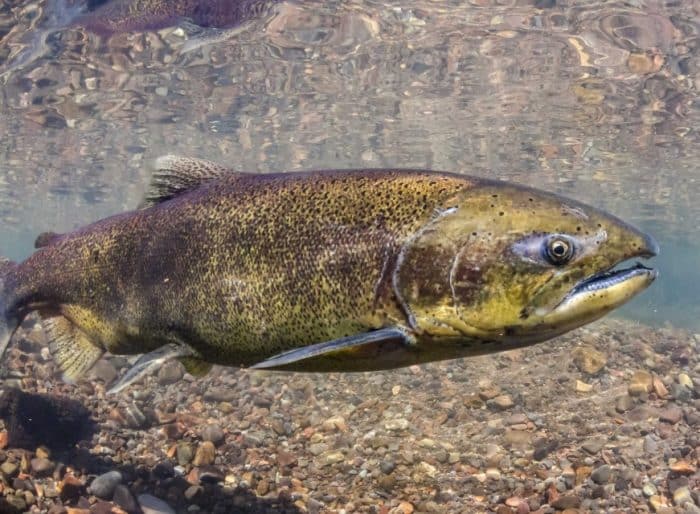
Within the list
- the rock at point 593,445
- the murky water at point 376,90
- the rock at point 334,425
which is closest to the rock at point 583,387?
the rock at point 593,445

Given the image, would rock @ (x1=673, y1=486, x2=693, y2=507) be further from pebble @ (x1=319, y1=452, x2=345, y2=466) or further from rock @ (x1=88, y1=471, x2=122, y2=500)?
rock @ (x1=88, y1=471, x2=122, y2=500)

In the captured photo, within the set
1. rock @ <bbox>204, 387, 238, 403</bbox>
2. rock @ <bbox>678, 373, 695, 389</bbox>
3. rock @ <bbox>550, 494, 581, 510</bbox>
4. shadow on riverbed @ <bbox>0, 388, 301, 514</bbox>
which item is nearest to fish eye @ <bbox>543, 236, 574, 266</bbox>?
rock @ <bbox>550, 494, 581, 510</bbox>

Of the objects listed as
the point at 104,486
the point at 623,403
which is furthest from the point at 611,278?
the point at 623,403

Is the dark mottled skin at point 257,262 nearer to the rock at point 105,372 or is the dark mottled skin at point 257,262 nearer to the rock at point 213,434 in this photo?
the rock at point 213,434

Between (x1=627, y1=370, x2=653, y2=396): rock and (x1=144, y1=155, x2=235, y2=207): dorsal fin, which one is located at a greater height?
(x1=144, y1=155, x2=235, y2=207): dorsal fin

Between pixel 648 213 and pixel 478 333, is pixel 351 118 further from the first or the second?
pixel 648 213
